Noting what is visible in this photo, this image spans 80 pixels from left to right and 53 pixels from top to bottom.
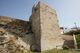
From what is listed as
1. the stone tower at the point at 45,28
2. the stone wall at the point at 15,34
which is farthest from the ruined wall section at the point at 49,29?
the stone wall at the point at 15,34

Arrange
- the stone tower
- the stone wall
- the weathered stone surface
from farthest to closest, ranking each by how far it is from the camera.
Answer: the stone tower
the weathered stone surface
the stone wall

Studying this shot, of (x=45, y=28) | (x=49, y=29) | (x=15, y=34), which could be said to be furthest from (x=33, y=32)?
(x=15, y=34)

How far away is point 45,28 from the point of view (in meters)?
12.6

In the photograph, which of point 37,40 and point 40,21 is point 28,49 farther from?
point 40,21

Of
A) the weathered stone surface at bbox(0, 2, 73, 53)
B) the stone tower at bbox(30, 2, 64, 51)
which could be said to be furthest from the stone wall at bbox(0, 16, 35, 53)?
the stone tower at bbox(30, 2, 64, 51)

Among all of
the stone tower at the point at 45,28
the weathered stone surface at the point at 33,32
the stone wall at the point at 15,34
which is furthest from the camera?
the stone tower at the point at 45,28

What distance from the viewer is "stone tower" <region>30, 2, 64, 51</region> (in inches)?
475

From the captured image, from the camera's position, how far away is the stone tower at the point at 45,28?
12.1 metres

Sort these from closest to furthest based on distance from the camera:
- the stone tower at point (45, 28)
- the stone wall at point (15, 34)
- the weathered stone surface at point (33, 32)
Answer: the stone wall at point (15, 34)
the weathered stone surface at point (33, 32)
the stone tower at point (45, 28)

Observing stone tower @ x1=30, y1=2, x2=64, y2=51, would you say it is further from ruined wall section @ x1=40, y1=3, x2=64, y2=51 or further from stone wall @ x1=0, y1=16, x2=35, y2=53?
stone wall @ x1=0, y1=16, x2=35, y2=53

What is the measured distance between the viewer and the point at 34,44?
12414mm

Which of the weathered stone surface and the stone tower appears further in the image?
the stone tower

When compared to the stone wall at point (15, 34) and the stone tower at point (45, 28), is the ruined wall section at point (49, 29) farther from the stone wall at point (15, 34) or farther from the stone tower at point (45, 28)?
the stone wall at point (15, 34)

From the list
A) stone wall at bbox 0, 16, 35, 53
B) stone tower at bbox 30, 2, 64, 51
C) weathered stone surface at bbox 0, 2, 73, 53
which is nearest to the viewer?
stone wall at bbox 0, 16, 35, 53
